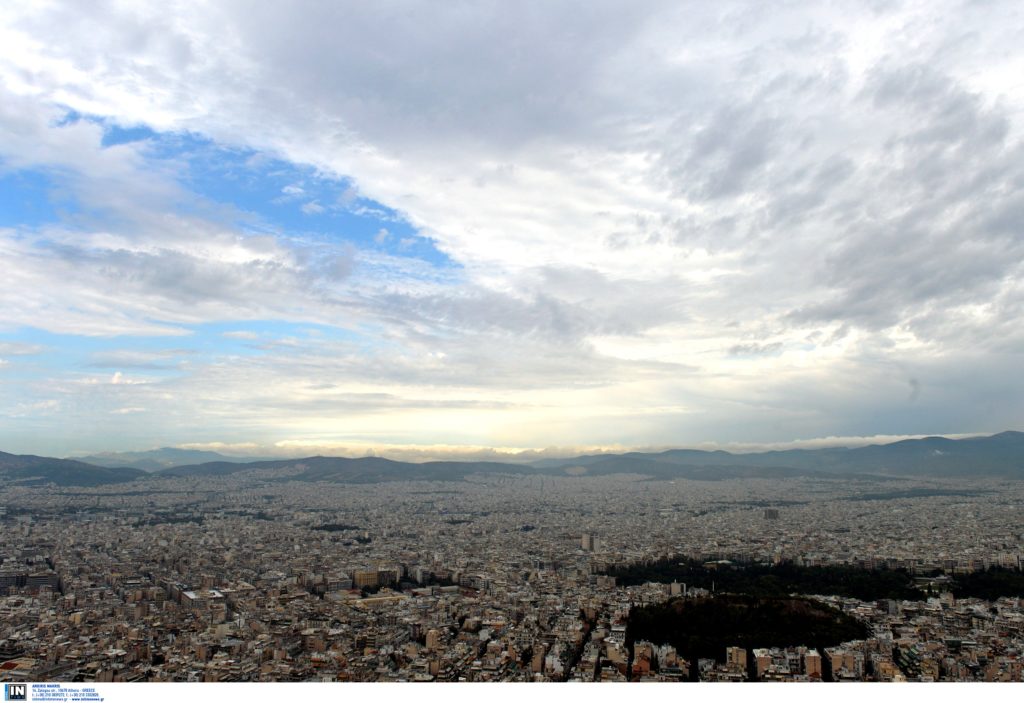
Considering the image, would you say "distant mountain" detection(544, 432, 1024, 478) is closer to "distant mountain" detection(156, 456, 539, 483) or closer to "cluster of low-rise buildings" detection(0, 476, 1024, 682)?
A: "distant mountain" detection(156, 456, 539, 483)

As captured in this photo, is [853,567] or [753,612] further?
[853,567]

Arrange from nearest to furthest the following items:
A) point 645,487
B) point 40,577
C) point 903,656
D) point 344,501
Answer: point 903,656 < point 40,577 < point 344,501 < point 645,487

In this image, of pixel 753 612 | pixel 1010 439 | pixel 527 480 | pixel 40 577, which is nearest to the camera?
pixel 753 612

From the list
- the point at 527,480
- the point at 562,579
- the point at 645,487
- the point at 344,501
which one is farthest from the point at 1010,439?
the point at 562,579

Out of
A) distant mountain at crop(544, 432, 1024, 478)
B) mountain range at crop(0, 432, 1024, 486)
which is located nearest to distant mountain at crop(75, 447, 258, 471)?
mountain range at crop(0, 432, 1024, 486)

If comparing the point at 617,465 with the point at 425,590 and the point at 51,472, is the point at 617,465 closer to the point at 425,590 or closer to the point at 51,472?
the point at 51,472

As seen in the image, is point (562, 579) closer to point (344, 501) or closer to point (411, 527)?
point (411, 527)
